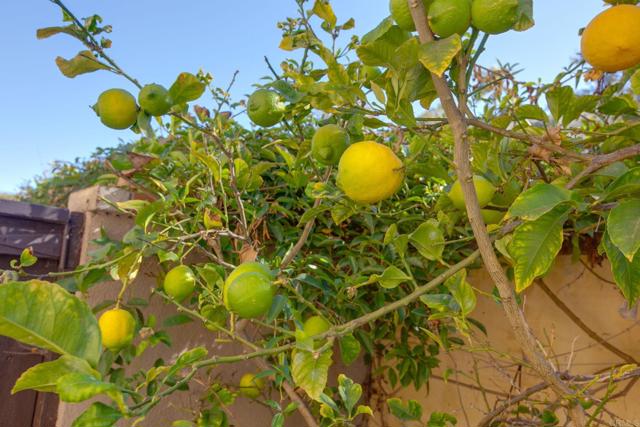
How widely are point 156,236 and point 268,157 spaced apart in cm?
53

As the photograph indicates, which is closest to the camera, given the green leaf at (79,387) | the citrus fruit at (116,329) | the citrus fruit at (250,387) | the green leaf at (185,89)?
the green leaf at (79,387)

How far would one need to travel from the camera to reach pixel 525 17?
2.14ft

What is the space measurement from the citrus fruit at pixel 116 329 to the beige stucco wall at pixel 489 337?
41 centimetres

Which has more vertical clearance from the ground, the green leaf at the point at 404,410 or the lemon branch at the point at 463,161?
the lemon branch at the point at 463,161

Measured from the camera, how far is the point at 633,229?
58 cm

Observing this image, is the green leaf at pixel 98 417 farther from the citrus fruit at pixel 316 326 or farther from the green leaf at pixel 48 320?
the citrus fruit at pixel 316 326

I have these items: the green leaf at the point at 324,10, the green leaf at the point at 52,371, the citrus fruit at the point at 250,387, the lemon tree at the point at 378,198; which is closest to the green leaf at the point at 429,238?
the lemon tree at the point at 378,198

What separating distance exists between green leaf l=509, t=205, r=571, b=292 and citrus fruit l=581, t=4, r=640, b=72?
0.75 feet

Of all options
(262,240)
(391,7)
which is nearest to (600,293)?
(262,240)

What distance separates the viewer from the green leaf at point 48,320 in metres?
0.45

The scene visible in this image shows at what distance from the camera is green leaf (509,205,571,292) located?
2.15 feet

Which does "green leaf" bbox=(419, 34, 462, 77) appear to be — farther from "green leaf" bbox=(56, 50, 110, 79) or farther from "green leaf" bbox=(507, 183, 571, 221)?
"green leaf" bbox=(56, 50, 110, 79)

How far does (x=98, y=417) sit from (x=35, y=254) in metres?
1.16

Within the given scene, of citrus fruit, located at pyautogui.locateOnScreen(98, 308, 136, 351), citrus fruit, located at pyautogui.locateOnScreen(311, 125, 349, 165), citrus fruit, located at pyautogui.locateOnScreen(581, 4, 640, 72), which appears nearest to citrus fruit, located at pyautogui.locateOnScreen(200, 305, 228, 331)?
citrus fruit, located at pyautogui.locateOnScreen(98, 308, 136, 351)
